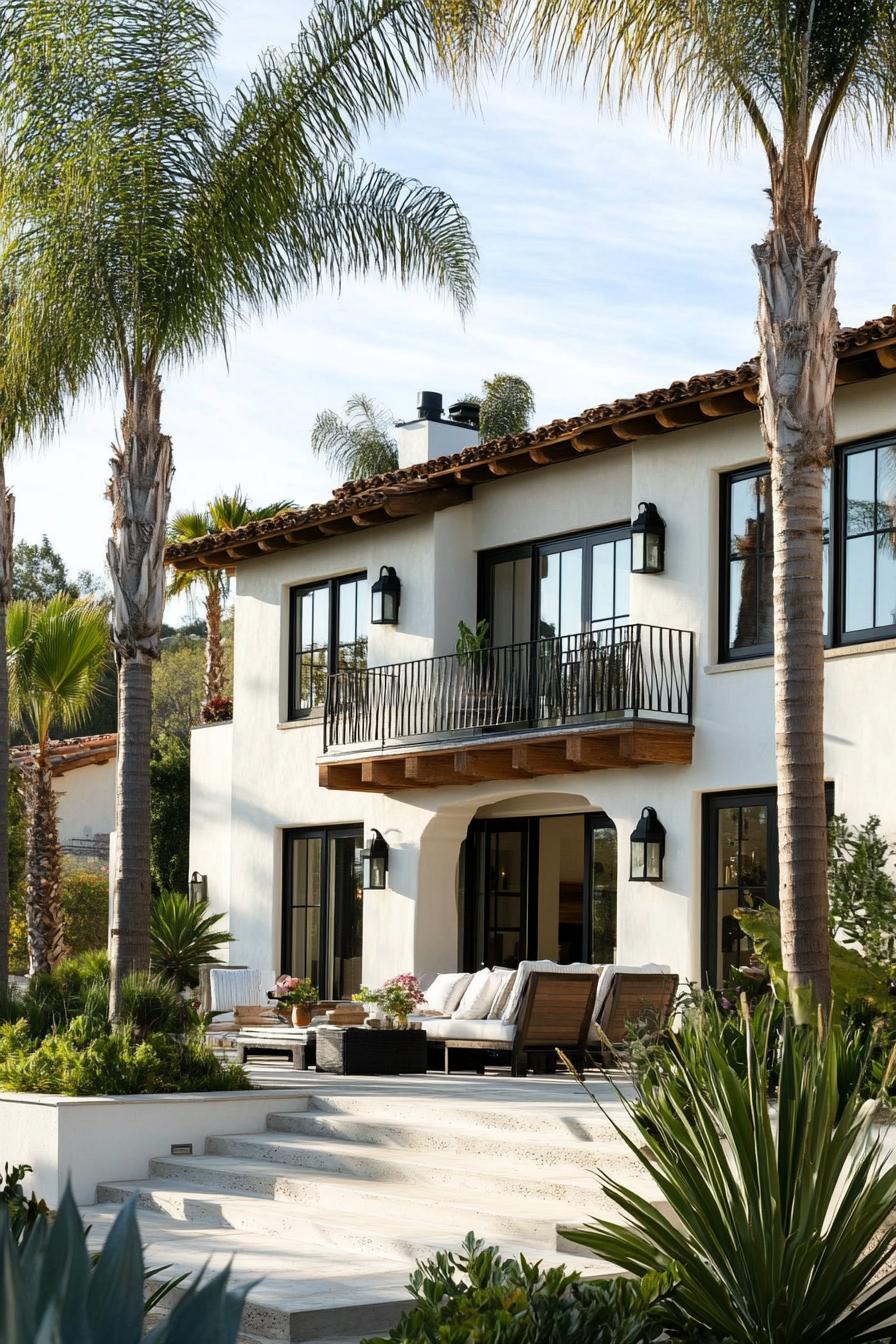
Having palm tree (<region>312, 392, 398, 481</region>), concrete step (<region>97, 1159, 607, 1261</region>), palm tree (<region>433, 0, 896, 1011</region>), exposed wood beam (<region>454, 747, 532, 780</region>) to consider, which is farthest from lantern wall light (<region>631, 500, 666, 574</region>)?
palm tree (<region>312, 392, 398, 481</region>)

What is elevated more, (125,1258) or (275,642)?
(275,642)

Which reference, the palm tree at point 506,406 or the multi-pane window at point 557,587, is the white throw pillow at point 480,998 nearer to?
the multi-pane window at point 557,587

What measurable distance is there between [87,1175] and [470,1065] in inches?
169

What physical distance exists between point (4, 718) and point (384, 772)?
154 inches

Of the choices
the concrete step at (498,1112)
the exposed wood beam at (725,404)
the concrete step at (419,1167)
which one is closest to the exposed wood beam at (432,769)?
the exposed wood beam at (725,404)

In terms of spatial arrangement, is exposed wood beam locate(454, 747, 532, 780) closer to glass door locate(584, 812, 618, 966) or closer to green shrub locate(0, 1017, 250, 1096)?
glass door locate(584, 812, 618, 966)

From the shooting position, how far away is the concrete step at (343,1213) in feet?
28.0

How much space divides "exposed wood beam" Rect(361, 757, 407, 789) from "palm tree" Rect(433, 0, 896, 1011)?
8.87m

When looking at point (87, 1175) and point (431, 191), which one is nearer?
point (87, 1175)

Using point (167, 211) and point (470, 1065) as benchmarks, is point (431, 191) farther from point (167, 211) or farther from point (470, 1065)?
point (470, 1065)

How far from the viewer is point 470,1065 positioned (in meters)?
14.5

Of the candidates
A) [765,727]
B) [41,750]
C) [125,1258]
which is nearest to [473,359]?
[41,750]

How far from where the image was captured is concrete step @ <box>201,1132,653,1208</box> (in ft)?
30.2

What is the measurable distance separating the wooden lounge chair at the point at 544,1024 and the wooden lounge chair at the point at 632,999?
0.18 meters
